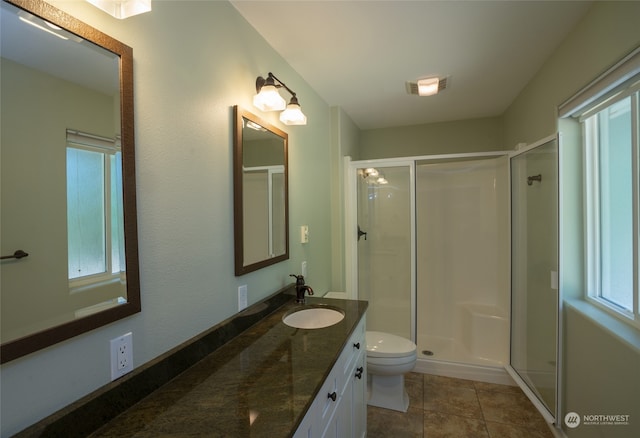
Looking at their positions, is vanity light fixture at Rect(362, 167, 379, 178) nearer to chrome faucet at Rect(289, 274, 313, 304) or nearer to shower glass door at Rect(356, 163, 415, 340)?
shower glass door at Rect(356, 163, 415, 340)

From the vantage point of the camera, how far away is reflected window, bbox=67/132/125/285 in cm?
77

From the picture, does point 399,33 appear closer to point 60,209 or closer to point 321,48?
point 321,48

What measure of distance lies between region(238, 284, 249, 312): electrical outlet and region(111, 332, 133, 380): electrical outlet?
556mm

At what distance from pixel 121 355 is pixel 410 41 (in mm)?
2068

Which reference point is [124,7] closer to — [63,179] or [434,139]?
[63,179]

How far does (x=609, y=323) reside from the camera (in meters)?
1.43

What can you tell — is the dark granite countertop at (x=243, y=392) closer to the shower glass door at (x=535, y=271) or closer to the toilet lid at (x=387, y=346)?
the toilet lid at (x=387, y=346)

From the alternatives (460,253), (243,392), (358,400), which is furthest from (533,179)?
(243,392)

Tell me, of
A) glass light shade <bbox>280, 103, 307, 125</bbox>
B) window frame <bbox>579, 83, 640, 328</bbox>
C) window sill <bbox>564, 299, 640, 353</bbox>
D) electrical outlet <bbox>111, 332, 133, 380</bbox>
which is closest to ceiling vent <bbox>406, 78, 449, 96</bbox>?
window frame <bbox>579, 83, 640, 328</bbox>

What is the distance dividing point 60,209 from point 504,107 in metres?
3.53

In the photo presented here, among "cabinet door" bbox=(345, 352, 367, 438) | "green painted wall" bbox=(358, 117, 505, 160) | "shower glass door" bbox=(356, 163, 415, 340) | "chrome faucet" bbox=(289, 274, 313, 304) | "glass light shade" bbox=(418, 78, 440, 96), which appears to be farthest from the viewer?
"green painted wall" bbox=(358, 117, 505, 160)

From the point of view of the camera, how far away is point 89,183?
80cm

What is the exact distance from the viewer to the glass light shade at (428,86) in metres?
2.30

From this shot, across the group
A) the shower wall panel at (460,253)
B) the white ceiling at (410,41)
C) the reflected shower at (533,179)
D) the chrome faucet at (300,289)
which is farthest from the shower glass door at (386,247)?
the chrome faucet at (300,289)
